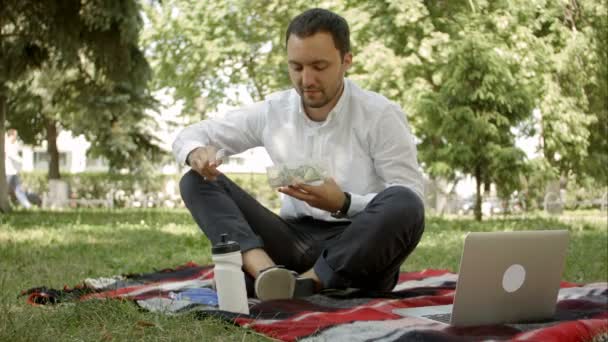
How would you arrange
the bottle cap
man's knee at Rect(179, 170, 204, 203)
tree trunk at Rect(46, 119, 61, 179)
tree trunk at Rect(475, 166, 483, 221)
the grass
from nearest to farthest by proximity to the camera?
the grass, the bottle cap, man's knee at Rect(179, 170, 204, 203), tree trunk at Rect(475, 166, 483, 221), tree trunk at Rect(46, 119, 61, 179)

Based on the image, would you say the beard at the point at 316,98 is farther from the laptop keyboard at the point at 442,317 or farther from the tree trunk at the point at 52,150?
the tree trunk at the point at 52,150

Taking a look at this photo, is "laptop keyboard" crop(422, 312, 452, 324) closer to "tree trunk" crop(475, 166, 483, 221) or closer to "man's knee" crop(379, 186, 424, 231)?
"man's knee" crop(379, 186, 424, 231)

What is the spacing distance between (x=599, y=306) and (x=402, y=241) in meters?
0.89

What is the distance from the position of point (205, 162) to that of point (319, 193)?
18.9 inches

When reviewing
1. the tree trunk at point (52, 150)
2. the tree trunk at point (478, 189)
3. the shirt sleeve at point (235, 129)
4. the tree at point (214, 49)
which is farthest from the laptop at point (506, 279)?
the tree trunk at point (52, 150)

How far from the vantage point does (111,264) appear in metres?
4.86

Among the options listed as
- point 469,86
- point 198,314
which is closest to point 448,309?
point 198,314

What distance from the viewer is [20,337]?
2072mm

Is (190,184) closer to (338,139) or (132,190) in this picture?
(338,139)

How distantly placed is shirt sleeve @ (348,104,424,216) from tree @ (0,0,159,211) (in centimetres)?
716

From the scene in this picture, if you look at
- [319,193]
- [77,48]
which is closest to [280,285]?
[319,193]

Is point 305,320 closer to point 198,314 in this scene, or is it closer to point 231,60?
point 198,314

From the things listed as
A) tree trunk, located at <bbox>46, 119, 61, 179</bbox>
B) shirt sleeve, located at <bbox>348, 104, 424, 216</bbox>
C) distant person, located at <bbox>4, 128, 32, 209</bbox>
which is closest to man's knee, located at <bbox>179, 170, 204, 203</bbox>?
shirt sleeve, located at <bbox>348, 104, 424, 216</bbox>

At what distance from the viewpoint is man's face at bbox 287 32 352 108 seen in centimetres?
296
